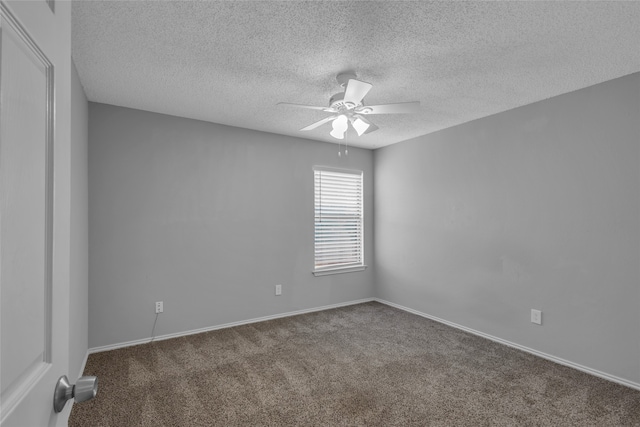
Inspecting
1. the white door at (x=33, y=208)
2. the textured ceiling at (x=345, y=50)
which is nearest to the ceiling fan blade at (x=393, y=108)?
the textured ceiling at (x=345, y=50)

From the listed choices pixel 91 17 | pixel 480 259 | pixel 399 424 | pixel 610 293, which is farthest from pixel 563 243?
pixel 91 17

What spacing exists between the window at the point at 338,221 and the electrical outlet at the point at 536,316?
2.30 metres

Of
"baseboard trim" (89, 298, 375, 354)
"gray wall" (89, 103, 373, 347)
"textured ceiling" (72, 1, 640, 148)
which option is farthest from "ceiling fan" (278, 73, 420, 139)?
"baseboard trim" (89, 298, 375, 354)

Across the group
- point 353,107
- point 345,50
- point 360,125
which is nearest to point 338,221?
point 360,125

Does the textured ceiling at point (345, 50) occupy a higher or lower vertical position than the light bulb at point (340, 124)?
higher

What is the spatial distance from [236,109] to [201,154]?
739 millimetres

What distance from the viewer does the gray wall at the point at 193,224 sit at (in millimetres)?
3232

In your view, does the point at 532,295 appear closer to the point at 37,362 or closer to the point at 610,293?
the point at 610,293

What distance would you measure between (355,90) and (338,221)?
9.08 ft

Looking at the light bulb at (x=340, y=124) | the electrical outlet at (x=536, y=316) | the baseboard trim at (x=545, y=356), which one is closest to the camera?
the baseboard trim at (x=545, y=356)

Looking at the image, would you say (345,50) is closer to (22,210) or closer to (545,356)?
(22,210)

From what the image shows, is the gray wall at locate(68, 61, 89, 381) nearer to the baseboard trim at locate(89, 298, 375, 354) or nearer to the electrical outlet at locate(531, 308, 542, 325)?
the baseboard trim at locate(89, 298, 375, 354)

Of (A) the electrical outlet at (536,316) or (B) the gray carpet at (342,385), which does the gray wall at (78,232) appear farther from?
(A) the electrical outlet at (536,316)

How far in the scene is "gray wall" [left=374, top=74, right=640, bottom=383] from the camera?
2623 millimetres
